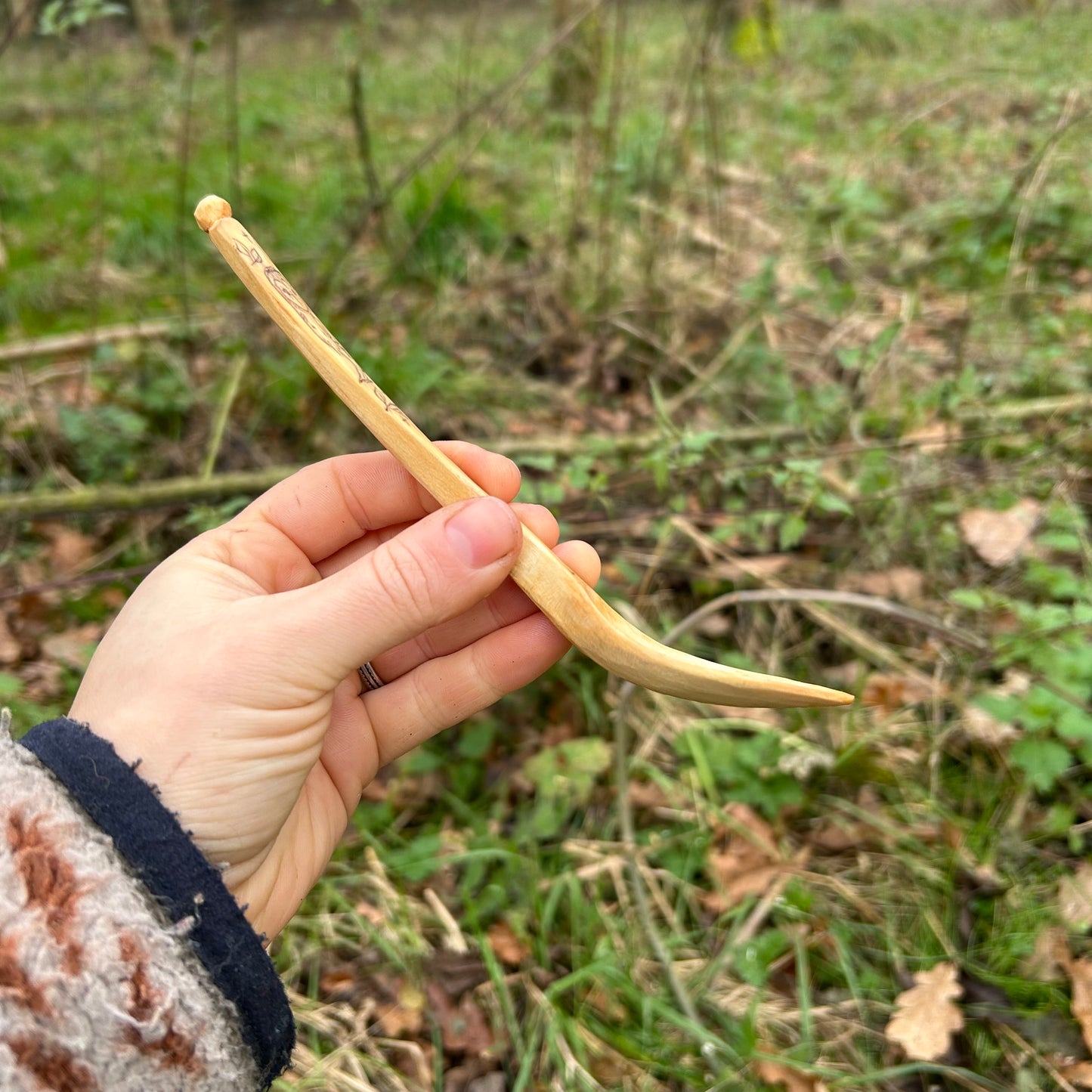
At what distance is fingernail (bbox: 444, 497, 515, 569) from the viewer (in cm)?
102

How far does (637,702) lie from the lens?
1854 millimetres

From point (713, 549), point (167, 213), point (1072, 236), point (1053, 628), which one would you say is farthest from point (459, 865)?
point (167, 213)

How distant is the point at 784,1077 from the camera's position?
1314 mm

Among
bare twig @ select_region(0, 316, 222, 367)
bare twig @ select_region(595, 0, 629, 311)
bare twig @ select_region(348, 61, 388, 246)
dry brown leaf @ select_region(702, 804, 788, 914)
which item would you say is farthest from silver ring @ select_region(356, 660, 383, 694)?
bare twig @ select_region(0, 316, 222, 367)

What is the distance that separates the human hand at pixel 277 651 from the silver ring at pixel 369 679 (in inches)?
2.6

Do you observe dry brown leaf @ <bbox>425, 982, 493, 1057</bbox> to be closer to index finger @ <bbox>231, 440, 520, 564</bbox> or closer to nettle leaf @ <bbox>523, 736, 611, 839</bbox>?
nettle leaf @ <bbox>523, 736, 611, 839</bbox>

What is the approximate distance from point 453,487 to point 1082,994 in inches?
51.5

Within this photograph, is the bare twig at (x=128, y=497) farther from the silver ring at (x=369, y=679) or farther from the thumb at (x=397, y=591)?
the thumb at (x=397, y=591)

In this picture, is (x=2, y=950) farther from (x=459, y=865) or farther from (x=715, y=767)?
(x=715, y=767)

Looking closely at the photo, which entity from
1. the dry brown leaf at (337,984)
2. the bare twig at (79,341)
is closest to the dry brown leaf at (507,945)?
the dry brown leaf at (337,984)

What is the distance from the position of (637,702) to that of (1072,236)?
8.13 feet

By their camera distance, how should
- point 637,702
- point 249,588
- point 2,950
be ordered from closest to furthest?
point 2,950
point 249,588
point 637,702

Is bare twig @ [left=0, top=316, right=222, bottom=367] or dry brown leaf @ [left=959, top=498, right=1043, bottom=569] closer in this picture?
dry brown leaf @ [left=959, top=498, right=1043, bottom=569]

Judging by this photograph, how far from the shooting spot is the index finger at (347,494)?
1262 millimetres
